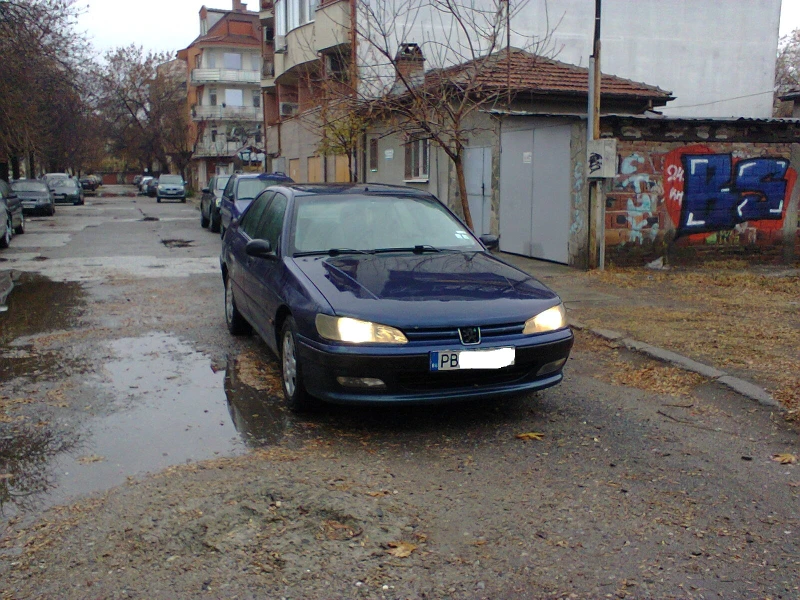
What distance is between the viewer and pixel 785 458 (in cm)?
479

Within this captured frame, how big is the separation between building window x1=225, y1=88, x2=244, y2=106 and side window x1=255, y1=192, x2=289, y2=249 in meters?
69.0

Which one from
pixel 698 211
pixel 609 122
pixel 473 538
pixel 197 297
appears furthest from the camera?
pixel 698 211

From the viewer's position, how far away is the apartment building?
70875 mm

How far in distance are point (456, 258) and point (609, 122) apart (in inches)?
284

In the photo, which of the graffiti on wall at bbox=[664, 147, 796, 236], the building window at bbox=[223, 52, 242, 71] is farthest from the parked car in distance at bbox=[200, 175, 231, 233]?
the building window at bbox=[223, 52, 242, 71]

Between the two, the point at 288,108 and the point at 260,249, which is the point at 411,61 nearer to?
the point at 260,249

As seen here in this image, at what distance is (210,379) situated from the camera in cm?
666

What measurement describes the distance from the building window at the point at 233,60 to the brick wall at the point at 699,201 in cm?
6489

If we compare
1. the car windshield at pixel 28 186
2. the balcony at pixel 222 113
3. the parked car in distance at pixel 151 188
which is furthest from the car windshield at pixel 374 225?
the balcony at pixel 222 113

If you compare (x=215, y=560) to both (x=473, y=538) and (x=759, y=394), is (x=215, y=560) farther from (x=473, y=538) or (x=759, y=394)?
(x=759, y=394)

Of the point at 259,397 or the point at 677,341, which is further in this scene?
the point at 677,341

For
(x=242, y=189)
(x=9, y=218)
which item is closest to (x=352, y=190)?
(x=242, y=189)

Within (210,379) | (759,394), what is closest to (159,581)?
(210,379)

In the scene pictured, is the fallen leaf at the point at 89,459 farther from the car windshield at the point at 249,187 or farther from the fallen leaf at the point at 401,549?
the car windshield at the point at 249,187
